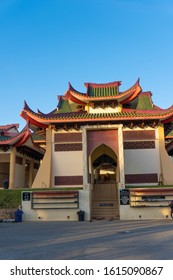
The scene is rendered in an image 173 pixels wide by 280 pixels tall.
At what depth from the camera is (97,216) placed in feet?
57.5

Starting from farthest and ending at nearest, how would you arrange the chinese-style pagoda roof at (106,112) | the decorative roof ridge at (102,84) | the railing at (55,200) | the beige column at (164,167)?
the decorative roof ridge at (102,84)
the chinese-style pagoda roof at (106,112)
the beige column at (164,167)
the railing at (55,200)

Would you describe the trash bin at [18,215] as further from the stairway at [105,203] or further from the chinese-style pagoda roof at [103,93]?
the chinese-style pagoda roof at [103,93]

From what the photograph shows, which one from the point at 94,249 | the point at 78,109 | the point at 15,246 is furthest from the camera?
the point at 78,109

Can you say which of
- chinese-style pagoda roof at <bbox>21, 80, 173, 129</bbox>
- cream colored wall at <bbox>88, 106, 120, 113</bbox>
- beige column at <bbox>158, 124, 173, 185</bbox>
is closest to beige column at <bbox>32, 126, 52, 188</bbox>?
chinese-style pagoda roof at <bbox>21, 80, 173, 129</bbox>

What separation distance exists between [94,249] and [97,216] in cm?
1058

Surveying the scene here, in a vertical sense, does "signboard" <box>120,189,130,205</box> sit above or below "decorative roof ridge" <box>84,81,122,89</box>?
below

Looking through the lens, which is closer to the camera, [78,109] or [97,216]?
[97,216]

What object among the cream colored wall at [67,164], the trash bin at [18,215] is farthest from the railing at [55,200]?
the cream colored wall at [67,164]

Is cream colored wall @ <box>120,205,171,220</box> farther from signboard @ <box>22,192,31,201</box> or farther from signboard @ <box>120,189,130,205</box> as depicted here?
signboard @ <box>22,192,31,201</box>

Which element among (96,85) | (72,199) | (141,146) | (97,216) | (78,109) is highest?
(96,85)

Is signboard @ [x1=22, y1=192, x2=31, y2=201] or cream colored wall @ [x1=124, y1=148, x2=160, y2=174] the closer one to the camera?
signboard @ [x1=22, y1=192, x2=31, y2=201]
